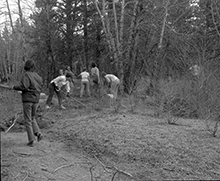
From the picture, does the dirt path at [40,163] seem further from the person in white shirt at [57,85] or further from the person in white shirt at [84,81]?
the person in white shirt at [84,81]

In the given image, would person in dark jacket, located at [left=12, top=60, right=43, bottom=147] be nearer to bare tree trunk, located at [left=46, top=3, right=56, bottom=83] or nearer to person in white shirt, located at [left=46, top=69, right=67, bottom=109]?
person in white shirt, located at [left=46, top=69, right=67, bottom=109]

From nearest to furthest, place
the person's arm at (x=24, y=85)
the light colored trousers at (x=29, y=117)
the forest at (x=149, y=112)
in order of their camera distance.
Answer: the forest at (x=149, y=112), the person's arm at (x=24, y=85), the light colored trousers at (x=29, y=117)

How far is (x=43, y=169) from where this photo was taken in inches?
160

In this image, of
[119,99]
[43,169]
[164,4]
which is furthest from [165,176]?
[164,4]

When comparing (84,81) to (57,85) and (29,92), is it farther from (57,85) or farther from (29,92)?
(29,92)

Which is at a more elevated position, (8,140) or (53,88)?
(53,88)

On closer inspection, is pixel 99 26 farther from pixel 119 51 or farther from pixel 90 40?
pixel 119 51

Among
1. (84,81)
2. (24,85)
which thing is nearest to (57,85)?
(84,81)

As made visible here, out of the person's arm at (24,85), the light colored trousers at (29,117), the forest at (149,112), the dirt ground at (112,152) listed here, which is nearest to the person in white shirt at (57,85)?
the forest at (149,112)

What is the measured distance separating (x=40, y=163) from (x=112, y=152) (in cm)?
139

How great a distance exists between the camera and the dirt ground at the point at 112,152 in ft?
13.1

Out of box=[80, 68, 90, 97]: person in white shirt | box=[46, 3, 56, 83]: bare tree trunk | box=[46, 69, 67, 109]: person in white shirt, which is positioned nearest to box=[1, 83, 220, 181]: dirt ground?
box=[46, 69, 67, 109]: person in white shirt

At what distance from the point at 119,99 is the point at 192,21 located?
9.47 meters

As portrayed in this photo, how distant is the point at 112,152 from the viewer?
16.2 feet
